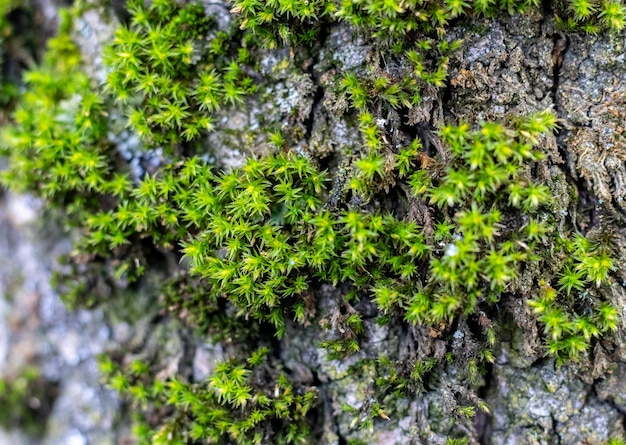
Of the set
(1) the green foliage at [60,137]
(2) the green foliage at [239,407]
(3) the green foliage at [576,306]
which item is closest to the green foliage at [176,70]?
(1) the green foliage at [60,137]

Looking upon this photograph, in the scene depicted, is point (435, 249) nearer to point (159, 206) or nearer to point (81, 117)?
point (159, 206)

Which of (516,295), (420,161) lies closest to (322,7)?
(420,161)

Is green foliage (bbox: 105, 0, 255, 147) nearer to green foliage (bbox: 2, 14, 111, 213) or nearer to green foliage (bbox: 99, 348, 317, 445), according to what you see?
green foliage (bbox: 2, 14, 111, 213)

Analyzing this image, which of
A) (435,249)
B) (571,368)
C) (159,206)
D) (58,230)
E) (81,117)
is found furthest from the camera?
(58,230)

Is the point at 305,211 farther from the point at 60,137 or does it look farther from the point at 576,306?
the point at 60,137

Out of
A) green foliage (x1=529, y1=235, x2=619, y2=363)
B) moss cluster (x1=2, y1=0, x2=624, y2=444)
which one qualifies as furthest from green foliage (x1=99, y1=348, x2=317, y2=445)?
green foliage (x1=529, y1=235, x2=619, y2=363)

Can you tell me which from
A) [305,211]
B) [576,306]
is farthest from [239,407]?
[576,306]
